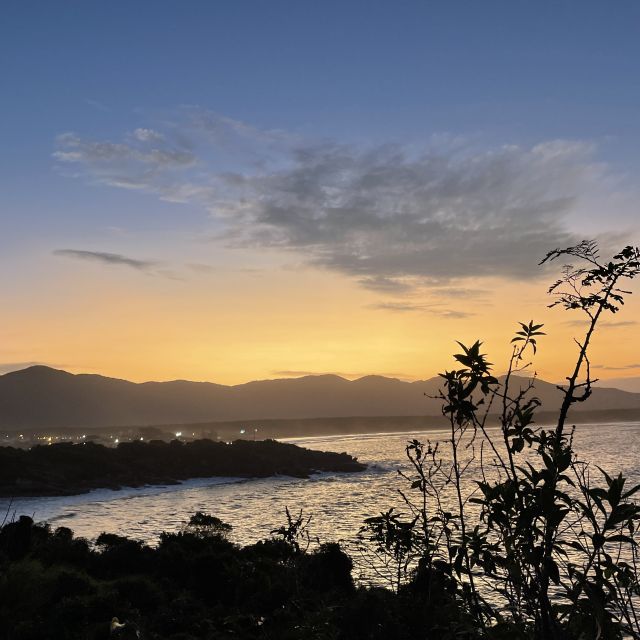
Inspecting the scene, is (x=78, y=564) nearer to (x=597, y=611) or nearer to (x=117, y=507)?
(x=597, y=611)

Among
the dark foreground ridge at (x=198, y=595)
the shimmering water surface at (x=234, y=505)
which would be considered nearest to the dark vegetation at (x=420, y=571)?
the dark foreground ridge at (x=198, y=595)

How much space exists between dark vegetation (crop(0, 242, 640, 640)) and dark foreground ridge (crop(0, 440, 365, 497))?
39.1m

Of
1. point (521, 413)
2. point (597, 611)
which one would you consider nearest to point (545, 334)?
point (521, 413)

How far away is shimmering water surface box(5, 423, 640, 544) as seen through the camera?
40.1 m

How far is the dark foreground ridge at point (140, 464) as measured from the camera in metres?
64.8

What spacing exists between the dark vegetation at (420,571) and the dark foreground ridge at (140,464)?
39148 mm

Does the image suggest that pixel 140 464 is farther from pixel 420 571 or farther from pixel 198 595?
pixel 420 571

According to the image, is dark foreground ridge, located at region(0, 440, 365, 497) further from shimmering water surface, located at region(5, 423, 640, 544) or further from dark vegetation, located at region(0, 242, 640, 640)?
dark vegetation, located at region(0, 242, 640, 640)

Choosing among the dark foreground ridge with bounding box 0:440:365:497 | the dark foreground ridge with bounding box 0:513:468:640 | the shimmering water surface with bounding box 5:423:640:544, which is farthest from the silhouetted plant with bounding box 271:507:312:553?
the dark foreground ridge with bounding box 0:440:365:497

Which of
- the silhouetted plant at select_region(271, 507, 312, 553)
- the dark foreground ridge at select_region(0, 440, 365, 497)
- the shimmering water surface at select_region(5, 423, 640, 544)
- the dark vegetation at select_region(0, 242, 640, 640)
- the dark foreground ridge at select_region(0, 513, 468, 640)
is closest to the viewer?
the dark vegetation at select_region(0, 242, 640, 640)

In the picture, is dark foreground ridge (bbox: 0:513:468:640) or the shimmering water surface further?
the shimmering water surface

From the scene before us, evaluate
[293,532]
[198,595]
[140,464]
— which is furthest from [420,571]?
[140,464]

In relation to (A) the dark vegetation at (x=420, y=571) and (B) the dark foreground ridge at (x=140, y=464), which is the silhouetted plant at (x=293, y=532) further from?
(B) the dark foreground ridge at (x=140, y=464)

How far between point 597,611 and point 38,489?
66.5m
